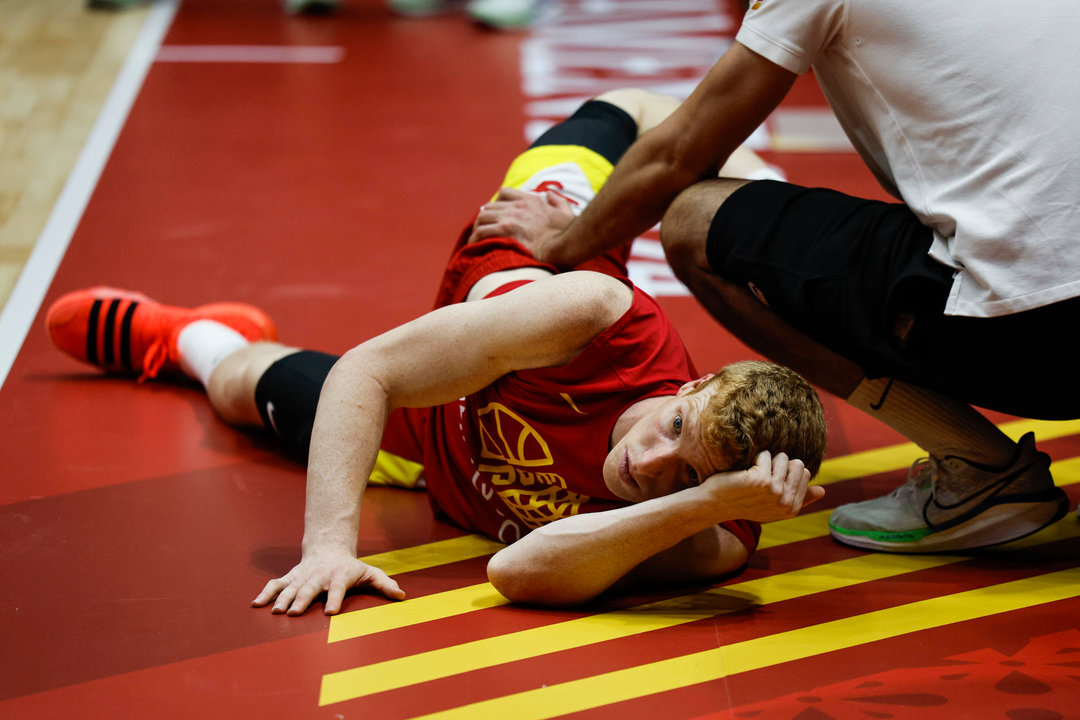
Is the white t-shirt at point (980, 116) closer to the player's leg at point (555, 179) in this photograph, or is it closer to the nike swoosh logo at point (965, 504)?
the nike swoosh logo at point (965, 504)

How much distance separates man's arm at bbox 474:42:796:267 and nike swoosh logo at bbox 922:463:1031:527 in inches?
29.0

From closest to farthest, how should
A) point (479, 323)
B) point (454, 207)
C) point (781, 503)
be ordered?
point (781, 503)
point (479, 323)
point (454, 207)

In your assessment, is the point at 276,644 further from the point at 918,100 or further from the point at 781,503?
the point at 918,100

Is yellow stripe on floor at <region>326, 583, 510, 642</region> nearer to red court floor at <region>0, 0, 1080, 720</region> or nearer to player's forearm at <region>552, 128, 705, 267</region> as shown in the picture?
red court floor at <region>0, 0, 1080, 720</region>

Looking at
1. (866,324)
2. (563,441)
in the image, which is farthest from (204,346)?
(866,324)

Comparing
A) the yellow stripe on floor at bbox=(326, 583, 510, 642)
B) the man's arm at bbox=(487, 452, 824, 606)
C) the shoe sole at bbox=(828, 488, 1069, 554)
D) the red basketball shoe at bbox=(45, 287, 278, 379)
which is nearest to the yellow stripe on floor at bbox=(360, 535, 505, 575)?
the yellow stripe on floor at bbox=(326, 583, 510, 642)

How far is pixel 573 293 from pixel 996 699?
86 centimetres

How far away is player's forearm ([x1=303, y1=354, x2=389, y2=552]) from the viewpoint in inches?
76.3

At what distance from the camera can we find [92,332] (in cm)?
278

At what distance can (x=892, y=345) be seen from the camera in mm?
2053

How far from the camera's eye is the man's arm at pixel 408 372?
1.94 meters

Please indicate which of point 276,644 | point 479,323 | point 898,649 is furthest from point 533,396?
point 898,649

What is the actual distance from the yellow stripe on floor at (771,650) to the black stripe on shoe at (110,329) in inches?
59.6

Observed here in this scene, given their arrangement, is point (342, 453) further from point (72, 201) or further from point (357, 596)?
point (72, 201)
